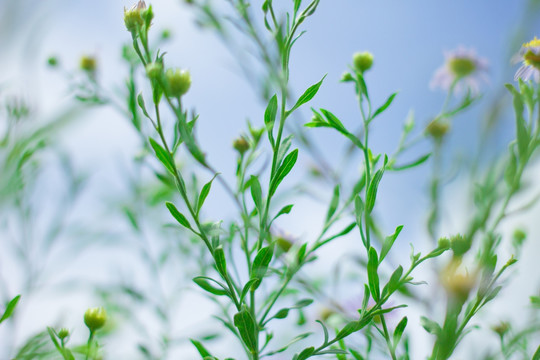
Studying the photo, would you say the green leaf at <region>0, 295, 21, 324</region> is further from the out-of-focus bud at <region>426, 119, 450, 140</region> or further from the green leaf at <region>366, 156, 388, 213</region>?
the out-of-focus bud at <region>426, 119, 450, 140</region>

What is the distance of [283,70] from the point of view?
1.47 ft

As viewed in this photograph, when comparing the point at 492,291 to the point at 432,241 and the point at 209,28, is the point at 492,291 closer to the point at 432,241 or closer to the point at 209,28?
the point at 432,241

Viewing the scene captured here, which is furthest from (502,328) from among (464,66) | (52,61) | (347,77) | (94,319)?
(52,61)

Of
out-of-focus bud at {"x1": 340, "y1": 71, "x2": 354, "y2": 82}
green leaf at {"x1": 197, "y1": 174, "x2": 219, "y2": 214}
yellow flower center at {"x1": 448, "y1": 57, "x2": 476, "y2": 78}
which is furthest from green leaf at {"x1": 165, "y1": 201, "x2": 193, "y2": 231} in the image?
yellow flower center at {"x1": 448, "y1": 57, "x2": 476, "y2": 78}

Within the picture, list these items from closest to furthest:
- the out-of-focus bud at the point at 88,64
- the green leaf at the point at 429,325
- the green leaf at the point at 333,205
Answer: the green leaf at the point at 429,325, the green leaf at the point at 333,205, the out-of-focus bud at the point at 88,64

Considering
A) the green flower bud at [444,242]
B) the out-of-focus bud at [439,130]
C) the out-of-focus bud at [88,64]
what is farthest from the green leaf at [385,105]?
the out-of-focus bud at [88,64]

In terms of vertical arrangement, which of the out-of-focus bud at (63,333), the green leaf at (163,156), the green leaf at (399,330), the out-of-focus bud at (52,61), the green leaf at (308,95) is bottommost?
the out-of-focus bud at (63,333)

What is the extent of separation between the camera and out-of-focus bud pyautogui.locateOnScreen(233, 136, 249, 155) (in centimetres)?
57

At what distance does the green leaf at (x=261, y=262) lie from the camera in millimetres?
417

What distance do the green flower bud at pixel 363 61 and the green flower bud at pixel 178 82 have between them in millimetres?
230

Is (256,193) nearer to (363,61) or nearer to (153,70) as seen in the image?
(153,70)

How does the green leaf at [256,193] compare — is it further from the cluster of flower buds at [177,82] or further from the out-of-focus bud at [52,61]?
the out-of-focus bud at [52,61]

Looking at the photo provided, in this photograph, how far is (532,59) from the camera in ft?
2.00

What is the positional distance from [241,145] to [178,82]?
16 cm
